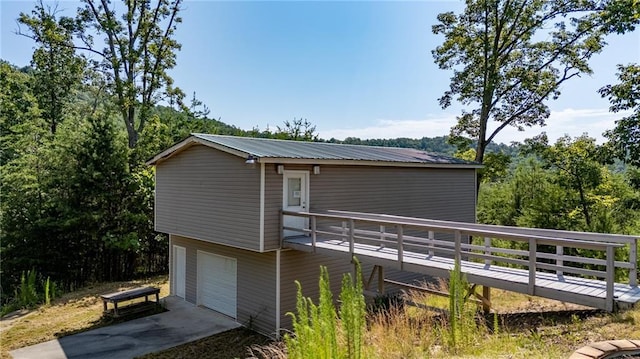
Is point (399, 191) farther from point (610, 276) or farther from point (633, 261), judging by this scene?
point (610, 276)

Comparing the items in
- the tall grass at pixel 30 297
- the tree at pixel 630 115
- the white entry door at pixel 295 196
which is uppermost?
the tree at pixel 630 115

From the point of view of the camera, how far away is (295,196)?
10328 millimetres

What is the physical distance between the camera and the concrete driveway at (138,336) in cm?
912

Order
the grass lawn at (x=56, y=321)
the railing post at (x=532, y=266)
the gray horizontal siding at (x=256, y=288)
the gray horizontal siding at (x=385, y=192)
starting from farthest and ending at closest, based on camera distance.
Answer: the grass lawn at (x=56, y=321), the gray horizontal siding at (x=256, y=288), the gray horizontal siding at (x=385, y=192), the railing post at (x=532, y=266)

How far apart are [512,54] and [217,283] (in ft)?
54.7

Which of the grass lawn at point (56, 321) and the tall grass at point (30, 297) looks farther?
the tall grass at point (30, 297)

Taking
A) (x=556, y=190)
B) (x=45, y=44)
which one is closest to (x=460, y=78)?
(x=556, y=190)

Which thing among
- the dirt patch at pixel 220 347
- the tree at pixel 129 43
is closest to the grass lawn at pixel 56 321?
the dirt patch at pixel 220 347

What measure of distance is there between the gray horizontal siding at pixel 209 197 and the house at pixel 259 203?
25 millimetres

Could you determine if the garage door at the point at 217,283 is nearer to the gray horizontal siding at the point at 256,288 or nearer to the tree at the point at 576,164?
the gray horizontal siding at the point at 256,288

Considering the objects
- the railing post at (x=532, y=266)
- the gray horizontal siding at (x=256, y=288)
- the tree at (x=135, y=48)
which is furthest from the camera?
the tree at (x=135, y=48)

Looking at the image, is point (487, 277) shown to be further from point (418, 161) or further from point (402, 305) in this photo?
point (418, 161)

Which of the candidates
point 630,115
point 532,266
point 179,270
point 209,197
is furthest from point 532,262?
point 179,270

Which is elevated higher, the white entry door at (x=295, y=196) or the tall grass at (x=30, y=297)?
the white entry door at (x=295, y=196)
